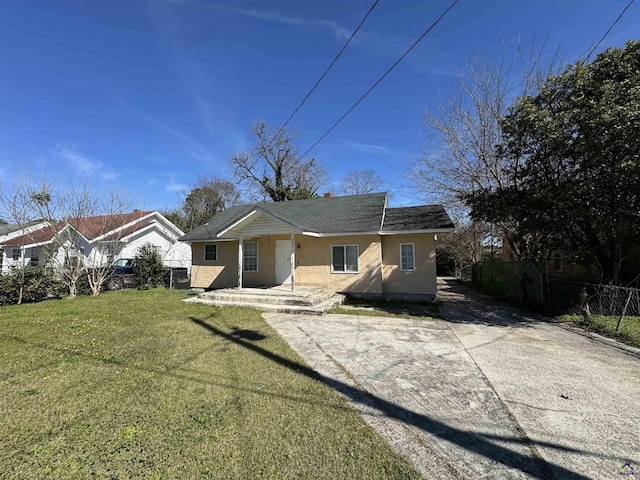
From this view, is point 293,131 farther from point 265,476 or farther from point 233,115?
point 265,476

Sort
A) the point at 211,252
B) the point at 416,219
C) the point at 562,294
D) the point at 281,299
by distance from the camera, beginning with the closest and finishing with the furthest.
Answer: the point at 562,294 < the point at 281,299 < the point at 416,219 < the point at 211,252

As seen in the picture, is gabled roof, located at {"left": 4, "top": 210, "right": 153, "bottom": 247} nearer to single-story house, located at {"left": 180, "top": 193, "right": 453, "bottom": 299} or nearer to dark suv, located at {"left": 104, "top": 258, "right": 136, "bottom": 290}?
dark suv, located at {"left": 104, "top": 258, "right": 136, "bottom": 290}

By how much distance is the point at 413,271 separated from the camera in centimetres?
1206

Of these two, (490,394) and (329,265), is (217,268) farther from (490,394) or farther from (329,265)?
(490,394)

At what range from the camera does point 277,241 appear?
13.7 m

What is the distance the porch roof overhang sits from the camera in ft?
37.3

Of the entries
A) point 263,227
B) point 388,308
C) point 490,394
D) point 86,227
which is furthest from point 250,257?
point 490,394

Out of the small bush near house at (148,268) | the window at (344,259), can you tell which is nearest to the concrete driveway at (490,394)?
the window at (344,259)

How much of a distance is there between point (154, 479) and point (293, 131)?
2763 cm

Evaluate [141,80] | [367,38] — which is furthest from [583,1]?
[141,80]

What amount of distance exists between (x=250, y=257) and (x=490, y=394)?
1186 cm

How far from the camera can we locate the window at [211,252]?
1541 centimetres

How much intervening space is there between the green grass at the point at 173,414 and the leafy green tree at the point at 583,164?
8563mm

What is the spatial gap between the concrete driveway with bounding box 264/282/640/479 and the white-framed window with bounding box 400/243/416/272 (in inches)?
185
